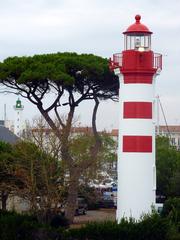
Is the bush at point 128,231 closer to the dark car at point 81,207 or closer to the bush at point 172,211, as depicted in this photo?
the bush at point 172,211

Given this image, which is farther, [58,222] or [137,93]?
[58,222]

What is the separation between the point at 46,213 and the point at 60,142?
16.0 feet

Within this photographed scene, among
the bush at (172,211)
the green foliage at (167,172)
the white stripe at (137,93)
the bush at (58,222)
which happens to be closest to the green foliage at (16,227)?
the bush at (58,222)

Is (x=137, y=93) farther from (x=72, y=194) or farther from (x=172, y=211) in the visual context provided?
(x=72, y=194)

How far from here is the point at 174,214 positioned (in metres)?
27.0

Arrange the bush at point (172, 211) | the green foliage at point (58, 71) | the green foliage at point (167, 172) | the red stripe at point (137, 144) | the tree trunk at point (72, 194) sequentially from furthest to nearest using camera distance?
the green foliage at point (167, 172)
the green foliage at point (58, 71)
the tree trunk at point (72, 194)
the red stripe at point (137, 144)
the bush at point (172, 211)

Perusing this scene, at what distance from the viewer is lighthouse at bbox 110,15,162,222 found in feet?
90.2

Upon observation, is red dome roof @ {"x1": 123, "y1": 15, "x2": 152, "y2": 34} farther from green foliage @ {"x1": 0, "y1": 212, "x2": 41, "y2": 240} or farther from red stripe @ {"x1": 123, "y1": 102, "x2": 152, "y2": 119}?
green foliage @ {"x1": 0, "y1": 212, "x2": 41, "y2": 240}

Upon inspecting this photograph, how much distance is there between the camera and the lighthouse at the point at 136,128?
90.2ft

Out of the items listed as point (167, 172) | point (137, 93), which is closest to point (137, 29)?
point (137, 93)

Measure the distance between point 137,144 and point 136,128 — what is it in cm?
58

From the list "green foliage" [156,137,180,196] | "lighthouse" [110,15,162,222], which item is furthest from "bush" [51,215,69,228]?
"green foliage" [156,137,180,196]

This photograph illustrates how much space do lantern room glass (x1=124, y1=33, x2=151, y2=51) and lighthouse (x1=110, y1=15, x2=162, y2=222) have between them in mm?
39

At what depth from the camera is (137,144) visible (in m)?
27.5
